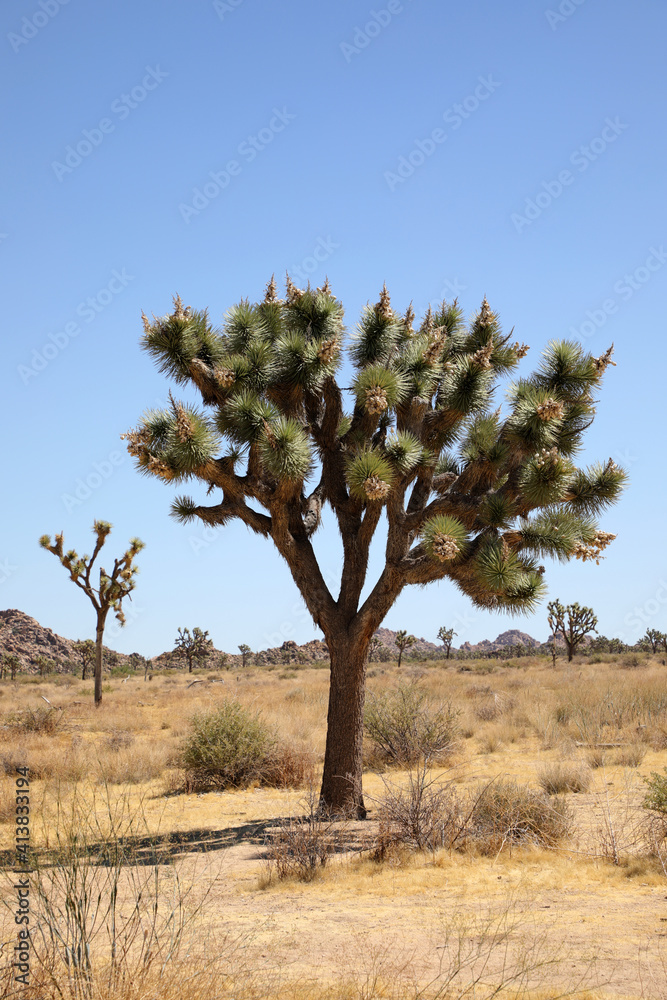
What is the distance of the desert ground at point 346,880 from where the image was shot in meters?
3.94

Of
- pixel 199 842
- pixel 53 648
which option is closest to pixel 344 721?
pixel 199 842

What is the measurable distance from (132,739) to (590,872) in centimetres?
1041

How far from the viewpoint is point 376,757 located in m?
13.1

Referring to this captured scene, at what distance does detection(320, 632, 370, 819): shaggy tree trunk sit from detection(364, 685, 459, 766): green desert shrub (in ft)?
8.82

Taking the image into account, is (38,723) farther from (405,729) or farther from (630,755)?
(630,755)

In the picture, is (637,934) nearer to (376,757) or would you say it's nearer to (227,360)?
(227,360)

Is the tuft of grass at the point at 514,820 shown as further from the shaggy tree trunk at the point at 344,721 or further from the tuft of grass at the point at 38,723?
the tuft of grass at the point at 38,723

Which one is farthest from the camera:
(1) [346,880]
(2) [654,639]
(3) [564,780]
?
(2) [654,639]

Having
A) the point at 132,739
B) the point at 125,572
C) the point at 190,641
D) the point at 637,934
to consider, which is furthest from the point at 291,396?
the point at 190,641

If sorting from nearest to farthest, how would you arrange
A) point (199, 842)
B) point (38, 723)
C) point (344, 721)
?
1. point (199, 842)
2. point (344, 721)
3. point (38, 723)

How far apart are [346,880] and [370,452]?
4.52 meters

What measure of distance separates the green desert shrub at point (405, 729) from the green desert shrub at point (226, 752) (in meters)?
1.92

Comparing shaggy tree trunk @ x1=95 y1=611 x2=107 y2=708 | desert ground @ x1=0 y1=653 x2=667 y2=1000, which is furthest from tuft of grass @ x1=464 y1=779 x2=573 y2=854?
shaggy tree trunk @ x1=95 y1=611 x2=107 y2=708

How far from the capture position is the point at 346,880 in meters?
6.81
